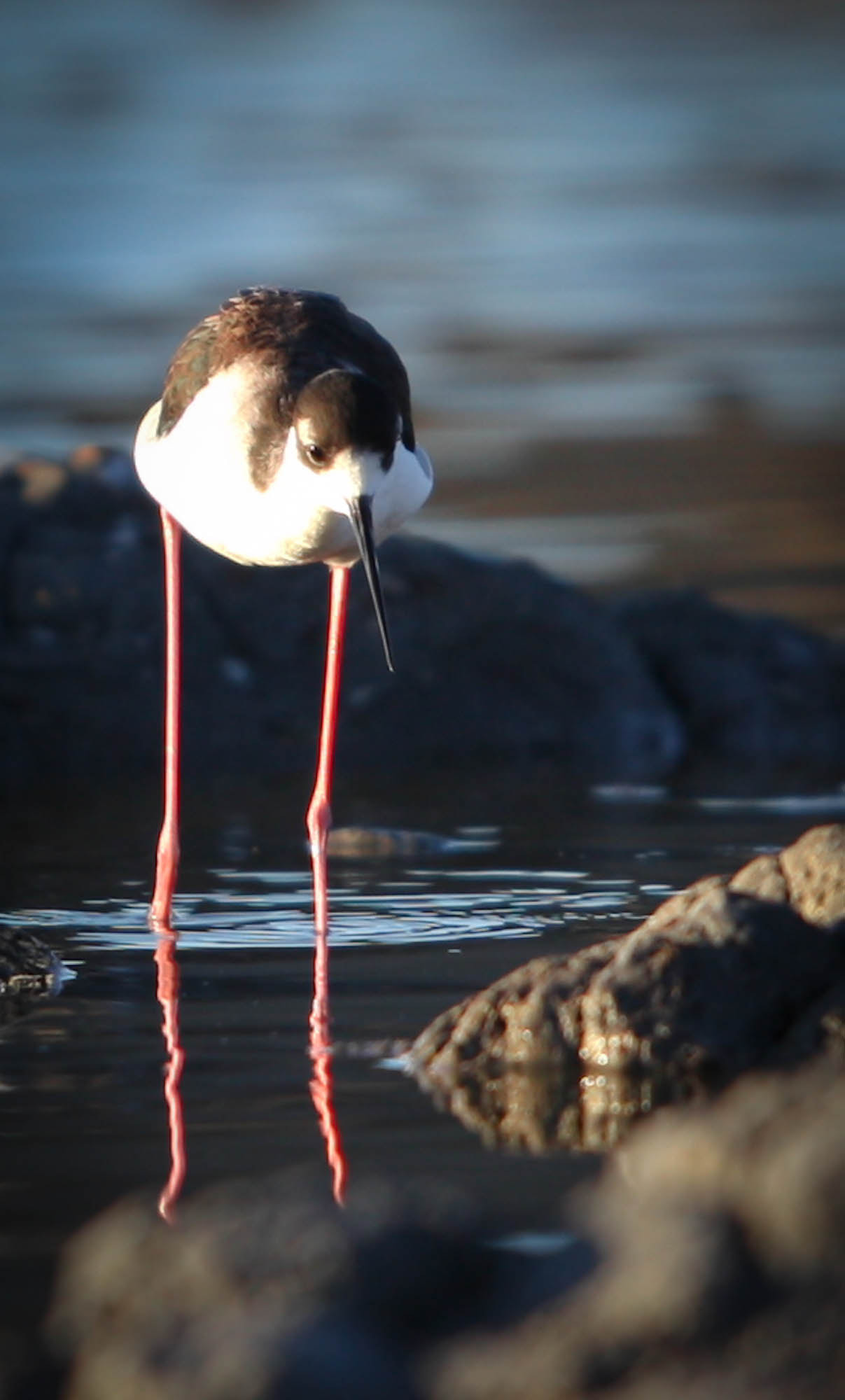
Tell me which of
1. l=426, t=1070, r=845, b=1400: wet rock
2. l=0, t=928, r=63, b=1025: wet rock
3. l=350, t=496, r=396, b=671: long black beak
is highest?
l=350, t=496, r=396, b=671: long black beak

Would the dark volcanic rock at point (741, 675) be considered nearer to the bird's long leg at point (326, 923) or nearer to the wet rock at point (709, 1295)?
the bird's long leg at point (326, 923)

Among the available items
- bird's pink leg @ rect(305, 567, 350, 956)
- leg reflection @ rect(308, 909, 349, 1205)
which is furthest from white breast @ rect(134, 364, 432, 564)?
leg reflection @ rect(308, 909, 349, 1205)

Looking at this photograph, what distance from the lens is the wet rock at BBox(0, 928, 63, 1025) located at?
16.7 feet

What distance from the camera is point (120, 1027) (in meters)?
4.81

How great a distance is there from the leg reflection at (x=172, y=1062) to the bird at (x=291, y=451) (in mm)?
436

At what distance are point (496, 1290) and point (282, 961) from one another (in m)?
2.70

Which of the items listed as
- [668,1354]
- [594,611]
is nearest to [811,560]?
[594,611]

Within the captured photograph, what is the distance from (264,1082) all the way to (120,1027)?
516 millimetres

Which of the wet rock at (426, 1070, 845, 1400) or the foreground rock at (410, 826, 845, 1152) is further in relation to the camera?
the foreground rock at (410, 826, 845, 1152)

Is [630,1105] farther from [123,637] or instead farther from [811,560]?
[811,560]

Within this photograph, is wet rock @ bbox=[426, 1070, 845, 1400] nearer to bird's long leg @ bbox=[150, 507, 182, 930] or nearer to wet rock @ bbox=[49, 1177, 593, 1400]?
wet rock @ bbox=[49, 1177, 593, 1400]

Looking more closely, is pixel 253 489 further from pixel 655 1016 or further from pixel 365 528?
pixel 655 1016

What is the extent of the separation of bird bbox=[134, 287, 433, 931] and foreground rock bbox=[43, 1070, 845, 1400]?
3.09m

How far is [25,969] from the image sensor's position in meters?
5.20
